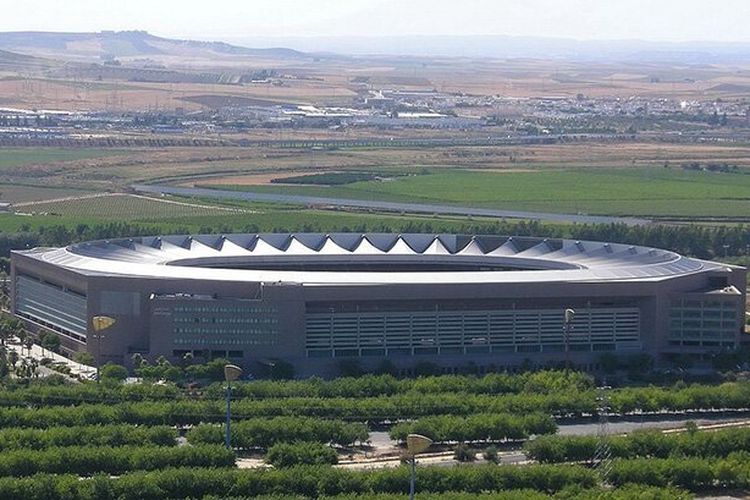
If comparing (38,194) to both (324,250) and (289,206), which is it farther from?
(324,250)

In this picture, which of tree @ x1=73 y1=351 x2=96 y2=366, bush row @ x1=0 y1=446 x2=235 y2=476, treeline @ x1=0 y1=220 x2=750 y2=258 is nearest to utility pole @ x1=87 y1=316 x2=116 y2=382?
tree @ x1=73 y1=351 x2=96 y2=366

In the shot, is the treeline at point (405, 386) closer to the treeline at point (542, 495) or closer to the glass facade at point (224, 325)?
the glass facade at point (224, 325)

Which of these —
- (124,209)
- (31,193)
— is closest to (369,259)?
(124,209)

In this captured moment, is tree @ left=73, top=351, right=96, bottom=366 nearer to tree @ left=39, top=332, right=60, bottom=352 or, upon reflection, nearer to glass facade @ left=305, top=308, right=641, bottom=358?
tree @ left=39, top=332, right=60, bottom=352

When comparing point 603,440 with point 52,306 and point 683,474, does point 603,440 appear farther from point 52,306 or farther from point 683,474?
point 52,306

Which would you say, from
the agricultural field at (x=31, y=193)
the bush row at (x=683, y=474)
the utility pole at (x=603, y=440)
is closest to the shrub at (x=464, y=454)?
the utility pole at (x=603, y=440)

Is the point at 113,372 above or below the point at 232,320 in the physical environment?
below
